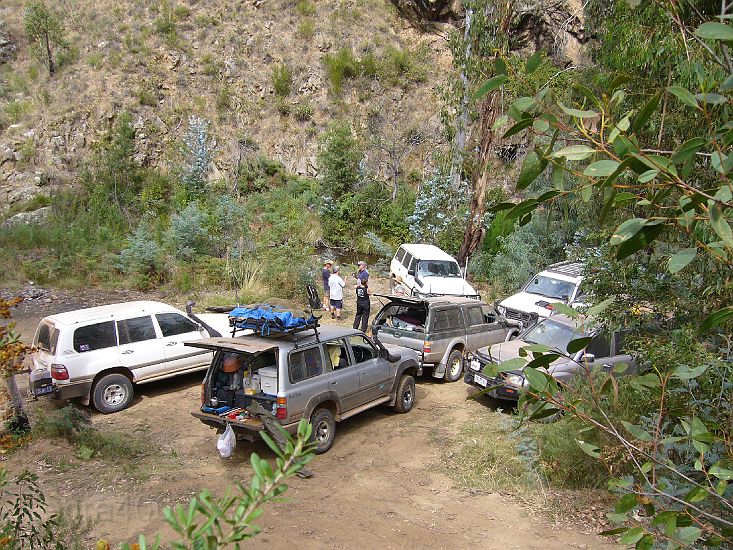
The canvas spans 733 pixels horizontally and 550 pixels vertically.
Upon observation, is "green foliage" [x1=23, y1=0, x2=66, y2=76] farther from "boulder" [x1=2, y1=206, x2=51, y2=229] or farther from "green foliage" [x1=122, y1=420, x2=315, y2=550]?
"green foliage" [x1=122, y1=420, x2=315, y2=550]

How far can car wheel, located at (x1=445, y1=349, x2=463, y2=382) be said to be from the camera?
11523 mm

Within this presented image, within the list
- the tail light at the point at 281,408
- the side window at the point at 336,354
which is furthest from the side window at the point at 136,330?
the tail light at the point at 281,408

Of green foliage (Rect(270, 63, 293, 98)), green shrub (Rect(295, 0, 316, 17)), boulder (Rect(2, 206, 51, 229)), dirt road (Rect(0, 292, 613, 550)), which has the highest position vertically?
green shrub (Rect(295, 0, 316, 17))

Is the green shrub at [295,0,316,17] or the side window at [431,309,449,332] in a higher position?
the green shrub at [295,0,316,17]

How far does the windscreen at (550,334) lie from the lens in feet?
33.9

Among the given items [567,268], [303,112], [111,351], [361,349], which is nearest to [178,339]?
[111,351]

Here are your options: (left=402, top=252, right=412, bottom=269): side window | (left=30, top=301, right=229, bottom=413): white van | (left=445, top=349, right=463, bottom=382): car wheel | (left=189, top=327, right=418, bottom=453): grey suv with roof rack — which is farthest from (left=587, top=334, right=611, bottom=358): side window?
(left=402, top=252, right=412, bottom=269): side window

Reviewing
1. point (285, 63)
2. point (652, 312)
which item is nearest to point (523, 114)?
point (652, 312)

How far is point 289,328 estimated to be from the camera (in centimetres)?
800

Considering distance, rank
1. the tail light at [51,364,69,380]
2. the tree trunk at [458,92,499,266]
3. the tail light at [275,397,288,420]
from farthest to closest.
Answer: the tree trunk at [458,92,499,266] → the tail light at [51,364,69,380] → the tail light at [275,397,288,420]

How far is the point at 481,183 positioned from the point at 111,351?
1492cm

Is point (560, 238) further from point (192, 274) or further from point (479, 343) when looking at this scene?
point (192, 274)

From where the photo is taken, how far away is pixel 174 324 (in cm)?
1054

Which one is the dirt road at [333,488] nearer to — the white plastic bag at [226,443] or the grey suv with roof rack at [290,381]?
the white plastic bag at [226,443]
